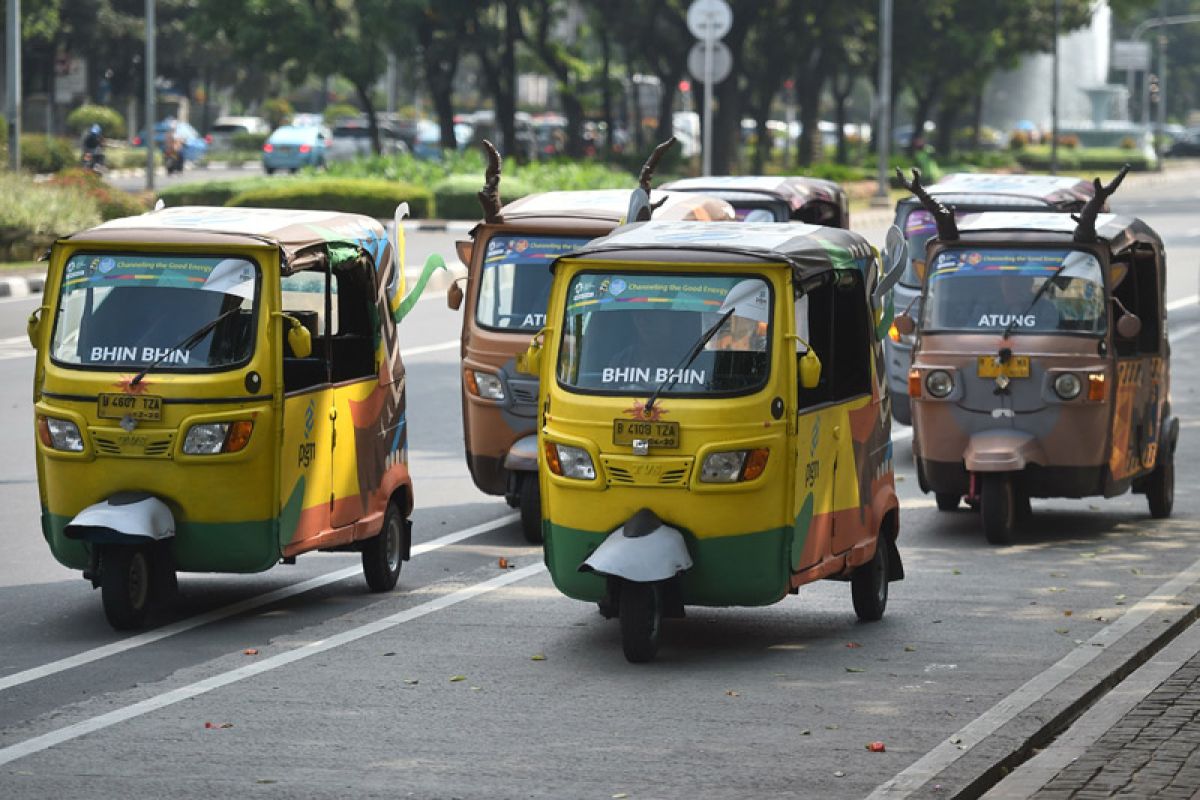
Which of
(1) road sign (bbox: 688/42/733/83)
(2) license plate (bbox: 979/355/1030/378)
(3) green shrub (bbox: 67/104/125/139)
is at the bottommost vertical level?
(2) license plate (bbox: 979/355/1030/378)

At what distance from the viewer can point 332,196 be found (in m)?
40.3

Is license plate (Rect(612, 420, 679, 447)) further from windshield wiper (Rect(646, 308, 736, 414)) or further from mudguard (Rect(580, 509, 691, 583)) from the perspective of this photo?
mudguard (Rect(580, 509, 691, 583))

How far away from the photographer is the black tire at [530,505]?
13.2 metres

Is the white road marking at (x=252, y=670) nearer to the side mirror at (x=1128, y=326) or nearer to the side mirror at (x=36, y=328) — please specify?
the side mirror at (x=36, y=328)

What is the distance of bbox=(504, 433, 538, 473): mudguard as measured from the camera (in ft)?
42.8

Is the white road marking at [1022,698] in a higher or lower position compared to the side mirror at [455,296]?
lower

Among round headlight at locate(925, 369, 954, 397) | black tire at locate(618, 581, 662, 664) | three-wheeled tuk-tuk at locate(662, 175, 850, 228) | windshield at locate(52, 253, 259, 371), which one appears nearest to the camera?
black tire at locate(618, 581, 662, 664)

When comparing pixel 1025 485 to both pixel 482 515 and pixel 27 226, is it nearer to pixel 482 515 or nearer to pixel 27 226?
pixel 482 515

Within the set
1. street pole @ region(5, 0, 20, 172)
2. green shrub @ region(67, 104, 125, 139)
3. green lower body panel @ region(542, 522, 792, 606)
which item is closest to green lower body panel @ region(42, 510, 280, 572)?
green lower body panel @ region(542, 522, 792, 606)

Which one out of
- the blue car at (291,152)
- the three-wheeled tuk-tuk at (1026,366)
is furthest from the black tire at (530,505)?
the blue car at (291,152)

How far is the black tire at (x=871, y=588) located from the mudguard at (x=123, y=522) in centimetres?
331

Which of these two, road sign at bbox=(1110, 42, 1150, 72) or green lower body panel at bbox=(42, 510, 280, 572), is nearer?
green lower body panel at bbox=(42, 510, 280, 572)

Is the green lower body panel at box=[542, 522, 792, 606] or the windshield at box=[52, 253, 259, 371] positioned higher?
the windshield at box=[52, 253, 259, 371]

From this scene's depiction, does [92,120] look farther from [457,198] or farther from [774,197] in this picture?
[774,197]
